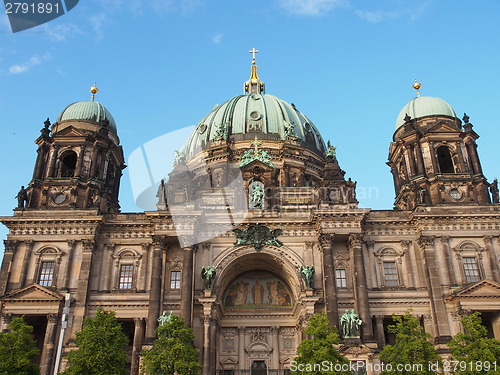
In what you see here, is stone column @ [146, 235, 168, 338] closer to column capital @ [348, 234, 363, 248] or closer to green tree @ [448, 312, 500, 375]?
column capital @ [348, 234, 363, 248]

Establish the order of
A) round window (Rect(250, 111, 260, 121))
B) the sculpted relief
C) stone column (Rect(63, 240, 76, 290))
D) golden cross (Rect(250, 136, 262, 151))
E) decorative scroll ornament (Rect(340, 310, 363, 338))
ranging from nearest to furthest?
decorative scroll ornament (Rect(340, 310, 363, 338))
stone column (Rect(63, 240, 76, 290))
the sculpted relief
golden cross (Rect(250, 136, 262, 151))
round window (Rect(250, 111, 260, 121))

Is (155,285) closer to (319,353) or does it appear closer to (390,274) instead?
(319,353)

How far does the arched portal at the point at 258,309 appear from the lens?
124 feet

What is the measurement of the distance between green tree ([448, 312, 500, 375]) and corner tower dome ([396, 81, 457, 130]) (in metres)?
20.3

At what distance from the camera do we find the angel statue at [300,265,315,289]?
117 ft

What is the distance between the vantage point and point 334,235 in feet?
121

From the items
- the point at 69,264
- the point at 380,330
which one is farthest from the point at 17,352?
the point at 380,330

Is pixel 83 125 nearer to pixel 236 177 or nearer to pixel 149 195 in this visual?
pixel 149 195

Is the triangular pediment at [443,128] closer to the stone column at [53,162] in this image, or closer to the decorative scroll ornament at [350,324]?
the decorative scroll ornament at [350,324]

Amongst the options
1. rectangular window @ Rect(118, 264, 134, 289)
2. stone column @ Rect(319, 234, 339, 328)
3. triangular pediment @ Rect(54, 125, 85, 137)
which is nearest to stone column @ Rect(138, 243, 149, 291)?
rectangular window @ Rect(118, 264, 134, 289)

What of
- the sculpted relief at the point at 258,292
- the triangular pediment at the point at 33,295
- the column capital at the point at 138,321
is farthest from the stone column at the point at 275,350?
the triangular pediment at the point at 33,295

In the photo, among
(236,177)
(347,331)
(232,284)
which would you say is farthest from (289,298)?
(236,177)

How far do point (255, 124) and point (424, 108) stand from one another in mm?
16320

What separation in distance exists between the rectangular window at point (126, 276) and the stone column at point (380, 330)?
17.4 m
